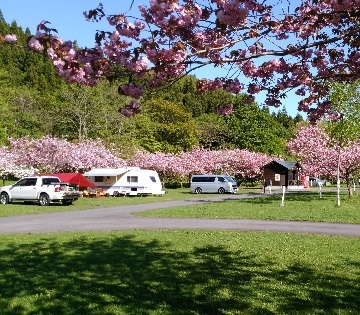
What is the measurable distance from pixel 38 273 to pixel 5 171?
122 feet

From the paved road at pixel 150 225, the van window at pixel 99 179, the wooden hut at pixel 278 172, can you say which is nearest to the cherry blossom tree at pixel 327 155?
the wooden hut at pixel 278 172

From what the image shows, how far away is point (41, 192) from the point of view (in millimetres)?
27594

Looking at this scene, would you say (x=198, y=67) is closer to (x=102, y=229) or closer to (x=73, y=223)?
(x=102, y=229)

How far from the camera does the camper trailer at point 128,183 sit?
131ft

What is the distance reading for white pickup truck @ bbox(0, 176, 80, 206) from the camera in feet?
89.7

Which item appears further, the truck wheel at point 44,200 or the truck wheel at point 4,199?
the truck wheel at point 4,199

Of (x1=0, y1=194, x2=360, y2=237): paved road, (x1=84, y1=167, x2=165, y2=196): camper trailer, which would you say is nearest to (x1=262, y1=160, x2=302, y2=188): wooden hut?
(x1=84, y1=167, x2=165, y2=196): camper trailer

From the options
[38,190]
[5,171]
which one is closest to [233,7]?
[38,190]

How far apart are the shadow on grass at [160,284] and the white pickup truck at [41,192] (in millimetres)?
16904

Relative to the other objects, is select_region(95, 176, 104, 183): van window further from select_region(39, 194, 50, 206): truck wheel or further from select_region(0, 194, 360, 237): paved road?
select_region(0, 194, 360, 237): paved road

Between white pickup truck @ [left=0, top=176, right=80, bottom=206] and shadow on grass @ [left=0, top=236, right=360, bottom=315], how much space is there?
16904 millimetres

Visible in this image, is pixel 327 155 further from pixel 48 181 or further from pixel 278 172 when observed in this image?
pixel 48 181

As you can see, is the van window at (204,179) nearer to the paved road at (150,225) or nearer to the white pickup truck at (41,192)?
the white pickup truck at (41,192)

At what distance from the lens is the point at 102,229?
15.1m
